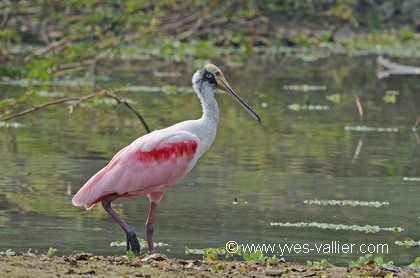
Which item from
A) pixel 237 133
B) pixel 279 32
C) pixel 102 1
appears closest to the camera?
pixel 237 133

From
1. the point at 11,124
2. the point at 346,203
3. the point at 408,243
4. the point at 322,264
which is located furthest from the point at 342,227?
the point at 11,124

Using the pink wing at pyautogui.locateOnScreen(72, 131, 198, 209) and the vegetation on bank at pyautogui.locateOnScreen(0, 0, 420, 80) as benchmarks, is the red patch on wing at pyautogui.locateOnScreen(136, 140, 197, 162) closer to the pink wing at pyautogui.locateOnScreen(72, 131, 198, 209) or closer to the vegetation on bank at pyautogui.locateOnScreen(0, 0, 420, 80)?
the pink wing at pyautogui.locateOnScreen(72, 131, 198, 209)

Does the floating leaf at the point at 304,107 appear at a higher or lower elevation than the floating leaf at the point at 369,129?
higher

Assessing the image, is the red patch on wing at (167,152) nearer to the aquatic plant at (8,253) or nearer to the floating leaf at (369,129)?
the aquatic plant at (8,253)

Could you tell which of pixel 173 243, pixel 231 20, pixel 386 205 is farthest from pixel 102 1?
pixel 173 243

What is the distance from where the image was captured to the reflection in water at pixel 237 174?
8578 mm

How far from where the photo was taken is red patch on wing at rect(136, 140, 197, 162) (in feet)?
26.8

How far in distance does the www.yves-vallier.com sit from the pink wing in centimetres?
62

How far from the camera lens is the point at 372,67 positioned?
25.6m

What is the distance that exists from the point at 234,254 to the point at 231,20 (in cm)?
1406

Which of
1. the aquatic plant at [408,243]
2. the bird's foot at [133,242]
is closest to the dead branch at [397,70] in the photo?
the aquatic plant at [408,243]

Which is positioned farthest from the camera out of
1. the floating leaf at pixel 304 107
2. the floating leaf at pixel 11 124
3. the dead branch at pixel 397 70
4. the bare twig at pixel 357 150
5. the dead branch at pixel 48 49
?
the dead branch at pixel 397 70

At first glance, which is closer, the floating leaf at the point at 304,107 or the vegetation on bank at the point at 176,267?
the vegetation on bank at the point at 176,267

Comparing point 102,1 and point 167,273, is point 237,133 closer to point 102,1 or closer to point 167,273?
point 102,1
